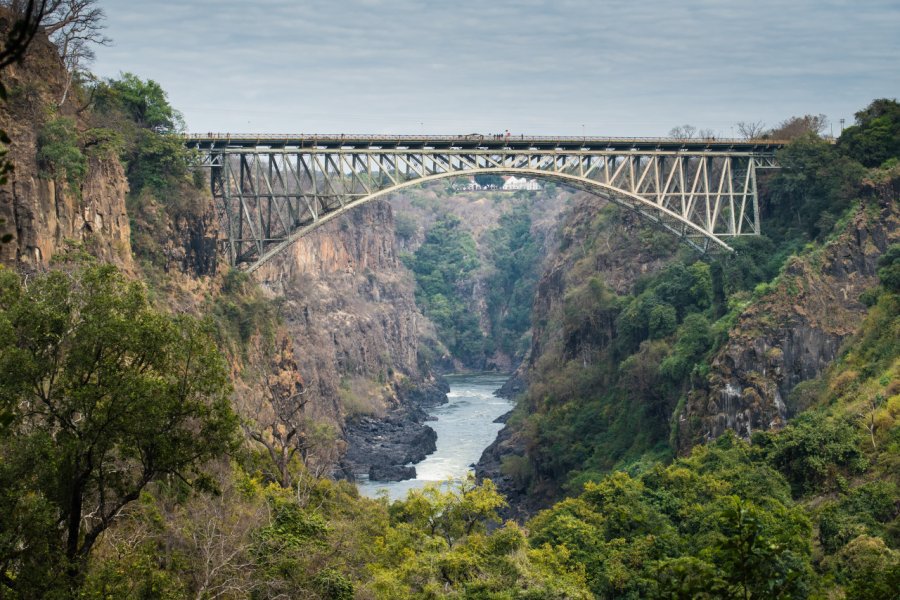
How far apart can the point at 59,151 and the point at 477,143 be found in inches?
898

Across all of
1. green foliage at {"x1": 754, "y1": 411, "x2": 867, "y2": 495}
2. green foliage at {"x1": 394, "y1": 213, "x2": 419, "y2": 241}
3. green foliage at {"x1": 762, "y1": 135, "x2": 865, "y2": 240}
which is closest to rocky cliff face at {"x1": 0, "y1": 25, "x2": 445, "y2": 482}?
green foliage at {"x1": 754, "y1": 411, "x2": 867, "y2": 495}

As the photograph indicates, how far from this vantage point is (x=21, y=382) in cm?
1452

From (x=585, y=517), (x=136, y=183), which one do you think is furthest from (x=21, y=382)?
(x=136, y=183)

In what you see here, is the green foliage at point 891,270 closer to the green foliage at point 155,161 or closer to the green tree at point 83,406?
the green foliage at point 155,161

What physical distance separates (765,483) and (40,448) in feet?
72.2

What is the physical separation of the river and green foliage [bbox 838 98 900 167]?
86.3 ft

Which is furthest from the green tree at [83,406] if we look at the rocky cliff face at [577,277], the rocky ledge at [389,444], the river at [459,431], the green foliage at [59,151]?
the rocky ledge at [389,444]

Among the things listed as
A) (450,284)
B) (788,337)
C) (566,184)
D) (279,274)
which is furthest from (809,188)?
(450,284)

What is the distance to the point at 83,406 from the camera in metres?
14.6

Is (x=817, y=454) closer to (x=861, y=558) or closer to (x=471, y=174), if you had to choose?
(x=861, y=558)

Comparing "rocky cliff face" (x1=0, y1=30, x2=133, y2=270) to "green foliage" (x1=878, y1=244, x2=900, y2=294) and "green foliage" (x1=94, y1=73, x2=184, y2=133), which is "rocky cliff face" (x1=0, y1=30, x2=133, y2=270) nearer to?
"green foliage" (x1=94, y1=73, x2=184, y2=133)

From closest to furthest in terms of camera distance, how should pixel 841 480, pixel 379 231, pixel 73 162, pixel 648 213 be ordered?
1. pixel 841 480
2. pixel 73 162
3. pixel 648 213
4. pixel 379 231

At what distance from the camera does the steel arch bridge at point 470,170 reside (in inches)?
1900

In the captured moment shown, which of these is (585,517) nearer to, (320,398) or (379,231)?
(320,398)
